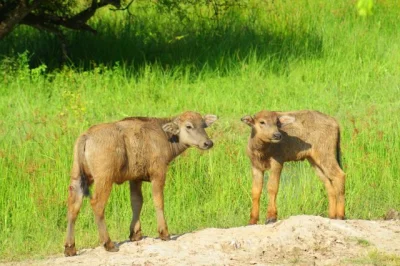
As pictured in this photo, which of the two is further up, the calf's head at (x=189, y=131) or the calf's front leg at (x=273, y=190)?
the calf's head at (x=189, y=131)

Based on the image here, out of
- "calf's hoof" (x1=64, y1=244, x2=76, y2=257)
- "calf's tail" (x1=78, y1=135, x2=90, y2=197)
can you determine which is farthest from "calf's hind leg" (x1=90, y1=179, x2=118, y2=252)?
"calf's hoof" (x1=64, y1=244, x2=76, y2=257)

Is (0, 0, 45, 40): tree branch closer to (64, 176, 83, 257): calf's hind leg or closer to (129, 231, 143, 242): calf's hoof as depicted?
(129, 231, 143, 242): calf's hoof

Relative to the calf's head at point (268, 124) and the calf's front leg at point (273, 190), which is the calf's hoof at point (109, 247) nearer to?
the calf's front leg at point (273, 190)

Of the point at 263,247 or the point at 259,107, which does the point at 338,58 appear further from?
the point at 263,247

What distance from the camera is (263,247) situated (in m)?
Answer: 9.87

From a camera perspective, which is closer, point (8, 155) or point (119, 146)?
point (119, 146)

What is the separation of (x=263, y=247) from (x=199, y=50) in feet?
29.4

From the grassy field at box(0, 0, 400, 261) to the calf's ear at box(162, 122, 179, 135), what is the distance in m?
1.30

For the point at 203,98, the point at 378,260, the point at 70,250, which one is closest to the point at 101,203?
the point at 70,250

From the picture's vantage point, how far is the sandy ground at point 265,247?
→ 375 inches

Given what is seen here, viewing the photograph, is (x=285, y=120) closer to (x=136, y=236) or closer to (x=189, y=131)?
(x=189, y=131)

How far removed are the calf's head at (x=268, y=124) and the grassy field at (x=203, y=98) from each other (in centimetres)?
122

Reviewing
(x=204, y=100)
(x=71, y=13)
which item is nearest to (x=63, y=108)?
(x=204, y=100)

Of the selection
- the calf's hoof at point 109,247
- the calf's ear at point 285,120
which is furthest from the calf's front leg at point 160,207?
the calf's ear at point 285,120
